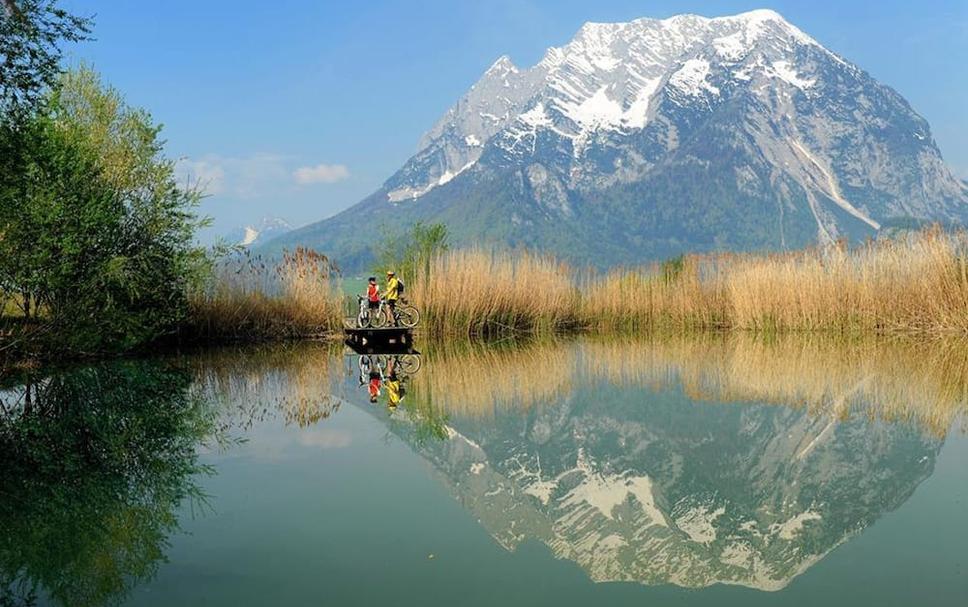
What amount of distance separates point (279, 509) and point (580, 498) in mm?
1646

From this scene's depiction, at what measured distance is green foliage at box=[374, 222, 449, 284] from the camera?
2075 centimetres

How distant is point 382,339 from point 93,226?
21.6 ft

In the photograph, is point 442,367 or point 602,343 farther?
point 602,343

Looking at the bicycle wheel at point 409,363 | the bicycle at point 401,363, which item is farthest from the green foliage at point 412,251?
the bicycle wheel at point 409,363

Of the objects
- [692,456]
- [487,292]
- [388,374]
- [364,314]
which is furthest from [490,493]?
[487,292]

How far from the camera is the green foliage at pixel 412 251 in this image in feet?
68.1

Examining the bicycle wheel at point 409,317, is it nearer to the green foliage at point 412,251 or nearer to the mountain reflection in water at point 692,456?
the green foliage at point 412,251

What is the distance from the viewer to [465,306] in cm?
1917

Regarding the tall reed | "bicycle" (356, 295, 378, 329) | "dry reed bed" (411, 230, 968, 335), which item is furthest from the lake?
the tall reed

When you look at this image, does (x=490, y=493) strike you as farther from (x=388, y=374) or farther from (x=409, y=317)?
(x=409, y=317)

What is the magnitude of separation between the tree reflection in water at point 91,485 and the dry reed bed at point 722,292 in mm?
10212

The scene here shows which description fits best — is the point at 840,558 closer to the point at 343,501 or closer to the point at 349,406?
the point at 343,501

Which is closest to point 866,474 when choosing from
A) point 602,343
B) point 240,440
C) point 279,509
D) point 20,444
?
point 279,509

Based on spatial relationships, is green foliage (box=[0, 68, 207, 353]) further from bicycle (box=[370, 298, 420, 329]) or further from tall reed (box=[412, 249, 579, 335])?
tall reed (box=[412, 249, 579, 335])
